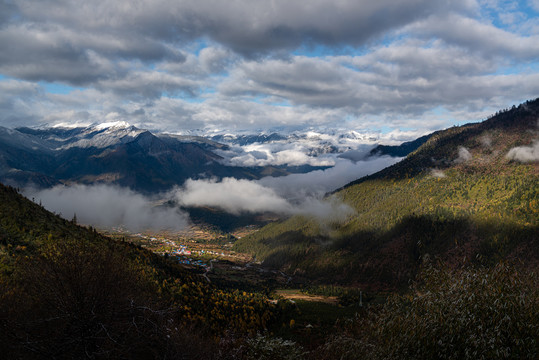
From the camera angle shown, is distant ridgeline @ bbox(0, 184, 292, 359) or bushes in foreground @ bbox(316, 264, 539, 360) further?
bushes in foreground @ bbox(316, 264, 539, 360)

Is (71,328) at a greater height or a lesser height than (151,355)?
greater

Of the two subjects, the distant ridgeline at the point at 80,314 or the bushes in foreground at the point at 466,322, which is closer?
the distant ridgeline at the point at 80,314

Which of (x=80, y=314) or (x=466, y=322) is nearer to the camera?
(x=80, y=314)

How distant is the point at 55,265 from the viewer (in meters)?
20.6

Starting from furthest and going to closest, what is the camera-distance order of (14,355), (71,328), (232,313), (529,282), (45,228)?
1. (232,313)
2. (45,228)
3. (529,282)
4. (71,328)
5. (14,355)

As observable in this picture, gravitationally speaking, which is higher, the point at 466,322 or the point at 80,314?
the point at 80,314

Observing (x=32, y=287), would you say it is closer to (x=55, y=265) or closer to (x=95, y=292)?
(x=55, y=265)

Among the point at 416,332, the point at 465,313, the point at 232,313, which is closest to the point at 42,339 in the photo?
the point at 416,332

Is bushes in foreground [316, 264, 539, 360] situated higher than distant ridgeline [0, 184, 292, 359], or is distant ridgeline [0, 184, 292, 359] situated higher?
distant ridgeline [0, 184, 292, 359]

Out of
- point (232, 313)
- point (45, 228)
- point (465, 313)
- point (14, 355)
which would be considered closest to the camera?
point (14, 355)

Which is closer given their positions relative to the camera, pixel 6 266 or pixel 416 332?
pixel 416 332

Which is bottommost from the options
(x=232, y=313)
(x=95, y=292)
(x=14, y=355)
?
(x=232, y=313)

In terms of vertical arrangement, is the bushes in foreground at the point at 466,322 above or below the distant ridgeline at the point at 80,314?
below

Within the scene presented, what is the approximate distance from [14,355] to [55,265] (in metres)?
5.58
